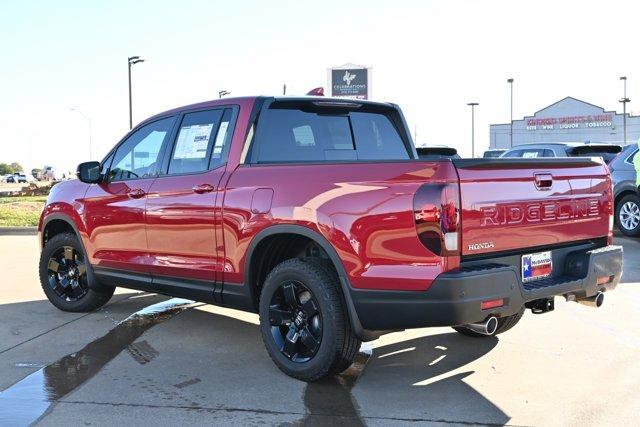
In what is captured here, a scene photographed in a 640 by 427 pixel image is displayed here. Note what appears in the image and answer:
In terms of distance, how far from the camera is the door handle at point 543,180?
4.09 meters

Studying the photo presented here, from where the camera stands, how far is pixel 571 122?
66.5m

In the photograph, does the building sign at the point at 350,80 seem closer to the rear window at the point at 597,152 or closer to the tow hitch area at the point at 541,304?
the rear window at the point at 597,152

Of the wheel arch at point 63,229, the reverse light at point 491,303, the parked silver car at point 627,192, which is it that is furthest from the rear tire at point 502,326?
the parked silver car at point 627,192

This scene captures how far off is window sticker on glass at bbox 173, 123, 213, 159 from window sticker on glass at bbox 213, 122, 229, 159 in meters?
0.11

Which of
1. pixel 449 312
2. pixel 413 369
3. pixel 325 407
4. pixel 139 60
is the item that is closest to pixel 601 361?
pixel 413 369

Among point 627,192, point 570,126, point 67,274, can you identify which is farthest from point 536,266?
point 570,126

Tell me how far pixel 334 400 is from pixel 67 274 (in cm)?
369

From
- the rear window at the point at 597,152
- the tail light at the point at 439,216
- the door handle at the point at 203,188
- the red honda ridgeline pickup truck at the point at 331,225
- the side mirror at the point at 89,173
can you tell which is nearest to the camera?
the tail light at the point at 439,216

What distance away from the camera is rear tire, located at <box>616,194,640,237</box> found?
11344 millimetres

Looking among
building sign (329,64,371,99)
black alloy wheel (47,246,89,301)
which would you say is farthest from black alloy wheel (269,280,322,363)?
building sign (329,64,371,99)

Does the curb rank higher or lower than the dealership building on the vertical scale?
lower

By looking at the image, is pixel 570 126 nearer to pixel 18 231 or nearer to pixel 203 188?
pixel 18 231

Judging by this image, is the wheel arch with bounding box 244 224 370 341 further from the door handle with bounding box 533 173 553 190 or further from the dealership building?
the dealership building

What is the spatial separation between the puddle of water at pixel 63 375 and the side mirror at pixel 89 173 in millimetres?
1325
